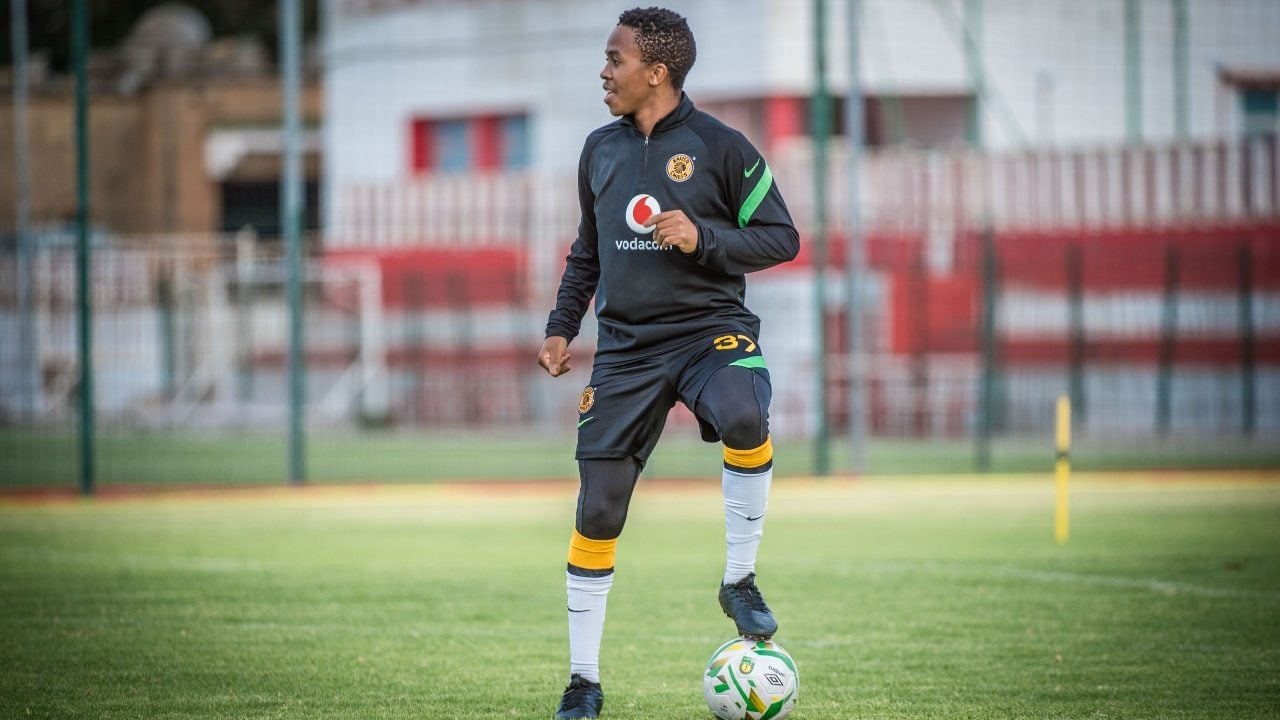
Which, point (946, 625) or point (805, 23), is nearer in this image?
point (946, 625)

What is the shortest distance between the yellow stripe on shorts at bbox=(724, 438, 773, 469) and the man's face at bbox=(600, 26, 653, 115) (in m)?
1.20

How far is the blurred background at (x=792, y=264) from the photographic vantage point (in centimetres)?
2292

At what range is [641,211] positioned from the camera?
582cm

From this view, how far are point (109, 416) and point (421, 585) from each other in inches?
812

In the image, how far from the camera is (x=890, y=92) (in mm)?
29484

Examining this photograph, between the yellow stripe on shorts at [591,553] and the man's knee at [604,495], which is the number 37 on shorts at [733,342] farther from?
the yellow stripe on shorts at [591,553]

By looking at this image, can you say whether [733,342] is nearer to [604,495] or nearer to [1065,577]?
[604,495]

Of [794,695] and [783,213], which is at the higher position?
[783,213]

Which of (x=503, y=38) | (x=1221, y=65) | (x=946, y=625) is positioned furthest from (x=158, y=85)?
(x=946, y=625)

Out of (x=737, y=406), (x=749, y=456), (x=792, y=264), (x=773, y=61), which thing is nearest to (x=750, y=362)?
(x=737, y=406)

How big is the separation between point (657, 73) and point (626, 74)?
11cm

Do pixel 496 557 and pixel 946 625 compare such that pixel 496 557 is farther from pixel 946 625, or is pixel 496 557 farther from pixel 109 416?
pixel 109 416

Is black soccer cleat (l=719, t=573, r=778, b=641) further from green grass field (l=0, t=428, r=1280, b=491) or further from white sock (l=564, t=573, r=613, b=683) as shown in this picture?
green grass field (l=0, t=428, r=1280, b=491)

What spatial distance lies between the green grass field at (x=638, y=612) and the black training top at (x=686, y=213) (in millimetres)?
1309
